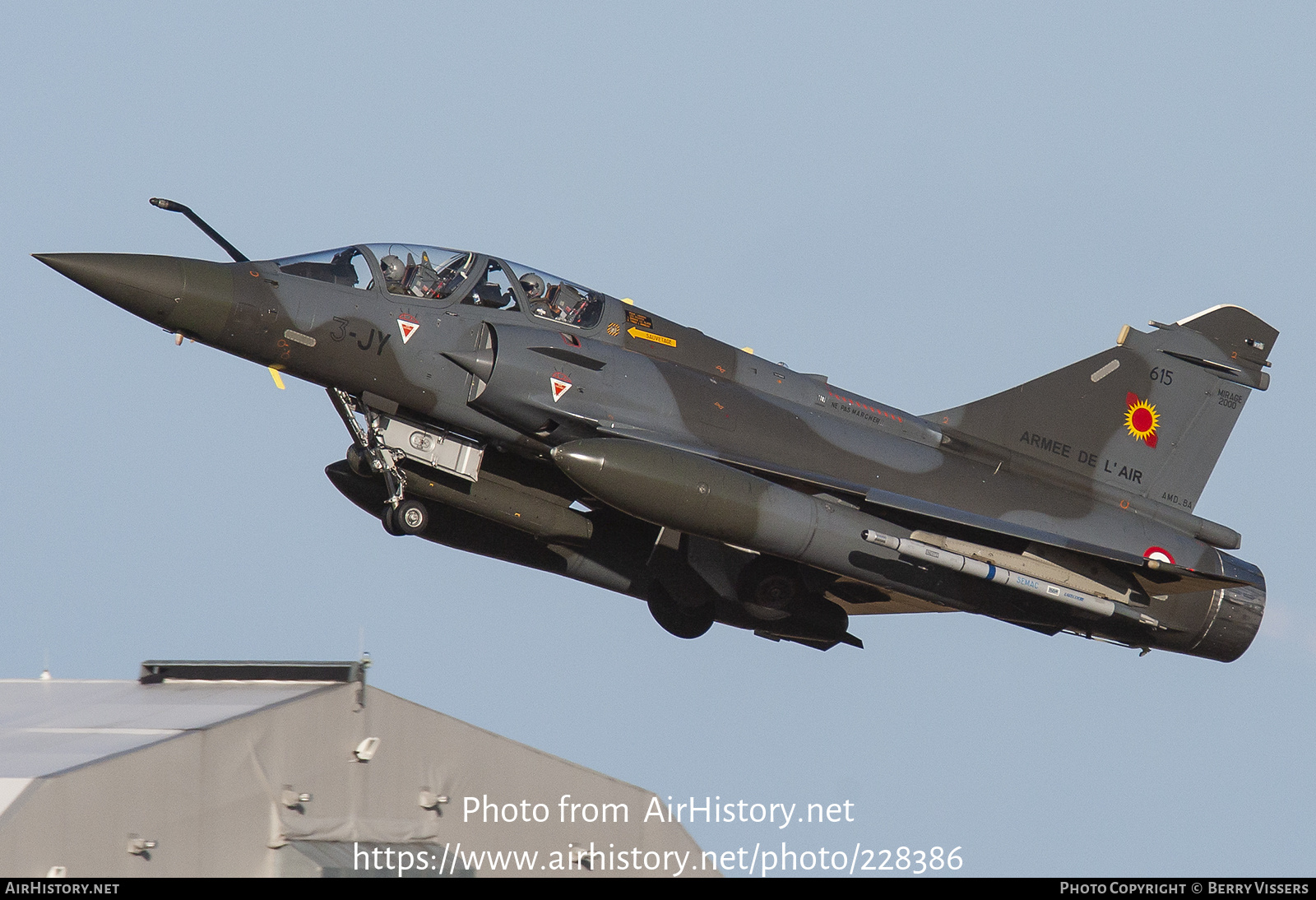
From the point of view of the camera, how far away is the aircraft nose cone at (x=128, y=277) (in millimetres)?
12242

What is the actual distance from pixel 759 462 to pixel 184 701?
17.4 ft

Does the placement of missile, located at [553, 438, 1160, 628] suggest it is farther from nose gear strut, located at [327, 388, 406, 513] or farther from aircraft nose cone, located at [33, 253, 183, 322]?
aircraft nose cone, located at [33, 253, 183, 322]

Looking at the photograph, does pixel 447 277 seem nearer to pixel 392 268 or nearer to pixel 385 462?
pixel 392 268

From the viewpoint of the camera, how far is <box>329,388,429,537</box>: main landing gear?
13.5 metres

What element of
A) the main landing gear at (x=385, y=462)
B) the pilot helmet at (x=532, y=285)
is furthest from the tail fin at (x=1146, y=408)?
the main landing gear at (x=385, y=462)

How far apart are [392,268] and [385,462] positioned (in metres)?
1.71

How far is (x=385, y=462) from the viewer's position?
535 inches

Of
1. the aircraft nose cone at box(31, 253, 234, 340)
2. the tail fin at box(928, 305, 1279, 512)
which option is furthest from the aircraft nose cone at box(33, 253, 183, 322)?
the tail fin at box(928, 305, 1279, 512)

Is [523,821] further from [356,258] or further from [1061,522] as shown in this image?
[1061,522]

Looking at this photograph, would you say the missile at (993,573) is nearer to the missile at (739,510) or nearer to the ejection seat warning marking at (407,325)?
the missile at (739,510)

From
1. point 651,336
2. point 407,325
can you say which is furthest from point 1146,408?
point 407,325

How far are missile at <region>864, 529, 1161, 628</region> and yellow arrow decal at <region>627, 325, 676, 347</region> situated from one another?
8.81 ft

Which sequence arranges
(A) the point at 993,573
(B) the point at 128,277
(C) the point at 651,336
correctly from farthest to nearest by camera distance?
(C) the point at 651,336 → (A) the point at 993,573 → (B) the point at 128,277
